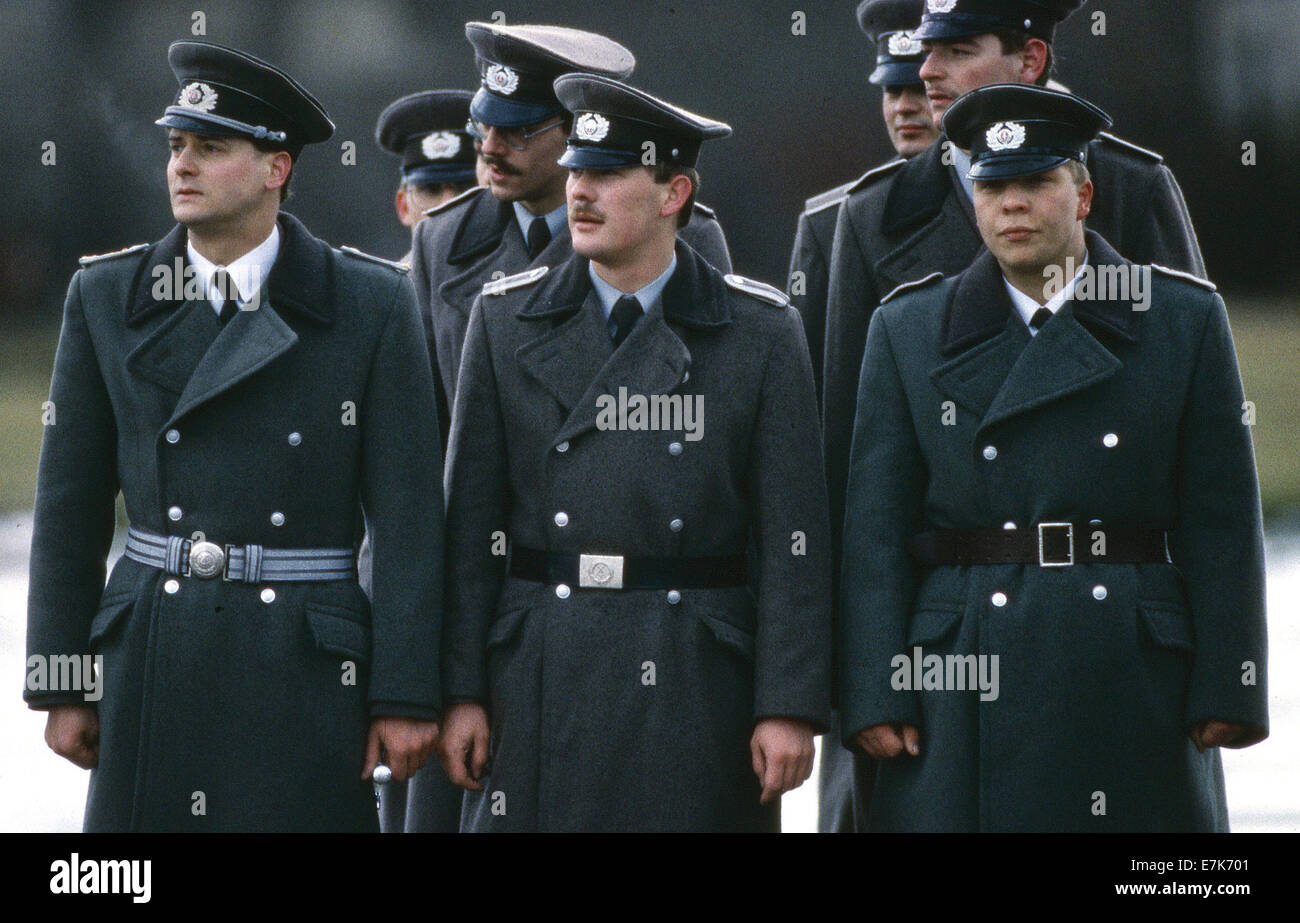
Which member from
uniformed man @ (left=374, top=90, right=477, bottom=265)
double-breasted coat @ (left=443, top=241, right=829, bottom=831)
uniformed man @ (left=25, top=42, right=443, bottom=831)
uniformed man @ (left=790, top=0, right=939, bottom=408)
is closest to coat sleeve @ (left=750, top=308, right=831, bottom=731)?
double-breasted coat @ (left=443, top=241, right=829, bottom=831)

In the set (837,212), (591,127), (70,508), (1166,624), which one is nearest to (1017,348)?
(1166,624)

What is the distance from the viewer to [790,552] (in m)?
3.92

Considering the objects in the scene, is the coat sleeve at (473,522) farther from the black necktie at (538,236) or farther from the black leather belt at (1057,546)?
the black necktie at (538,236)

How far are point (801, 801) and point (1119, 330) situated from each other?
3.12 metres

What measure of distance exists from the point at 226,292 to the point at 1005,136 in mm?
1583

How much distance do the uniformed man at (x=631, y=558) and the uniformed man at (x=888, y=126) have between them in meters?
1.07

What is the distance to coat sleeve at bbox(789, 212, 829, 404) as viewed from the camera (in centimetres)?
509

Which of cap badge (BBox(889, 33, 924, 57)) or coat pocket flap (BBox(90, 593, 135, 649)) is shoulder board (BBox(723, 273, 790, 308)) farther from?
cap badge (BBox(889, 33, 924, 57))

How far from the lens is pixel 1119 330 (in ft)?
13.0

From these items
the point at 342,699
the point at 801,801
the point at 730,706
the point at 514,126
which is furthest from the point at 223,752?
the point at 801,801

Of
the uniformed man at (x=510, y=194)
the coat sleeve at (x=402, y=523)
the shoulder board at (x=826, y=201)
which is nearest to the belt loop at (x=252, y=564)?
the coat sleeve at (x=402, y=523)

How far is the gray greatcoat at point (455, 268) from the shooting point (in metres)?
4.87

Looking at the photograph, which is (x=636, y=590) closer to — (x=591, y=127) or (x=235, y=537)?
(x=235, y=537)
